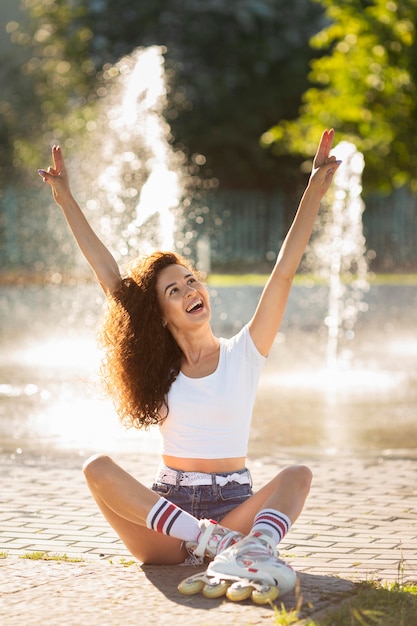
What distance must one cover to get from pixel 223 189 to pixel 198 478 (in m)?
29.1

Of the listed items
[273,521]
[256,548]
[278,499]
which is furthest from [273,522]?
[256,548]

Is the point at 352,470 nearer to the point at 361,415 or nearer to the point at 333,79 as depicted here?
the point at 361,415

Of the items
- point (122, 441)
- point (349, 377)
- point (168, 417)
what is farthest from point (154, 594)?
point (349, 377)

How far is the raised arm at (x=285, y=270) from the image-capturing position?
4621 millimetres

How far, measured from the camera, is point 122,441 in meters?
8.06

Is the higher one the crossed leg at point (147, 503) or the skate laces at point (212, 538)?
the crossed leg at point (147, 503)

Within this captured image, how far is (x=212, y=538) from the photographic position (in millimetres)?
4301

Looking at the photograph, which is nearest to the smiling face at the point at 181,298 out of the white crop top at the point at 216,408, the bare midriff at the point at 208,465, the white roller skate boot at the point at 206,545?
the white crop top at the point at 216,408

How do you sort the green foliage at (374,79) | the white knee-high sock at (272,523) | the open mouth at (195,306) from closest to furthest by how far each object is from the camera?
the white knee-high sock at (272,523) → the open mouth at (195,306) → the green foliage at (374,79)

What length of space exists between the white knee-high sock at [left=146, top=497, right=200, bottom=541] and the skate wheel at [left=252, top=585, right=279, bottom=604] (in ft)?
1.62

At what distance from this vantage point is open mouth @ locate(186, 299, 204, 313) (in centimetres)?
467

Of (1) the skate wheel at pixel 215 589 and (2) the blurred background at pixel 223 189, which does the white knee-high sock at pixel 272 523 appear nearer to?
(1) the skate wheel at pixel 215 589

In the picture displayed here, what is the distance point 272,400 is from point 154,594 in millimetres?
6305

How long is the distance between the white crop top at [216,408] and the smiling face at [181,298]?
176 mm
